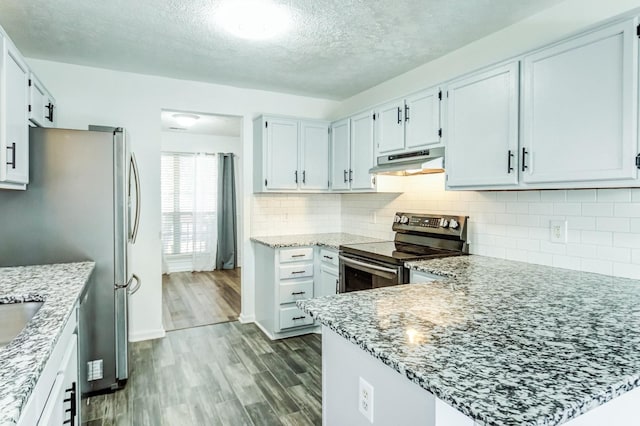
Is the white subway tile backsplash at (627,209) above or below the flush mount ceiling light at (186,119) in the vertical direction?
below

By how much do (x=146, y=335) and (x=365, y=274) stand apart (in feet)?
7.18

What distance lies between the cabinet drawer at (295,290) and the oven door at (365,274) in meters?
0.48

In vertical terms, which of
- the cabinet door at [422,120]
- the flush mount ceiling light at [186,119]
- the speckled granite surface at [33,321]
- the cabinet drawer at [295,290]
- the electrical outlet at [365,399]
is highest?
the flush mount ceiling light at [186,119]

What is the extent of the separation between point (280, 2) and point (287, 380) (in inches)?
98.5

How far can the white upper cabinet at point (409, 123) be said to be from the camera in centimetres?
271

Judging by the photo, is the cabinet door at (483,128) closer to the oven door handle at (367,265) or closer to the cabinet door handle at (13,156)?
the oven door handle at (367,265)

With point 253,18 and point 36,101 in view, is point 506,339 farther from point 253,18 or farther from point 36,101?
point 36,101

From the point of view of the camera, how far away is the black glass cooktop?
2.59 m

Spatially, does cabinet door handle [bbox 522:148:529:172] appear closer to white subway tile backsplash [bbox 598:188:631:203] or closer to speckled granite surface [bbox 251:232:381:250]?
white subway tile backsplash [bbox 598:188:631:203]

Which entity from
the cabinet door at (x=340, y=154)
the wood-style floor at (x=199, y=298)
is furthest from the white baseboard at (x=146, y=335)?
the cabinet door at (x=340, y=154)

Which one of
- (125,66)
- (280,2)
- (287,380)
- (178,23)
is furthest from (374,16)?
(287,380)

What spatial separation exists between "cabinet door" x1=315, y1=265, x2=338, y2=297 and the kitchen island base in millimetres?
1929

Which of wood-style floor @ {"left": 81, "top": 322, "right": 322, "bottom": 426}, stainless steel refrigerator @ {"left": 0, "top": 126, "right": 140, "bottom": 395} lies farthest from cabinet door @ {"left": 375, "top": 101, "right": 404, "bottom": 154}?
stainless steel refrigerator @ {"left": 0, "top": 126, "right": 140, "bottom": 395}

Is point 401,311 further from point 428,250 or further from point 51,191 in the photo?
point 51,191
